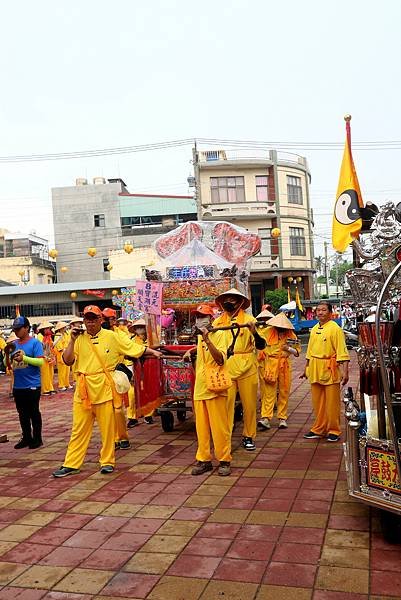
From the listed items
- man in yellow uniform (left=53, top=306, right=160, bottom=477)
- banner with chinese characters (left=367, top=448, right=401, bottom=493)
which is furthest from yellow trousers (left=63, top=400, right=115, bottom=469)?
banner with chinese characters (left=367, top=448, right=401, bottom=493)

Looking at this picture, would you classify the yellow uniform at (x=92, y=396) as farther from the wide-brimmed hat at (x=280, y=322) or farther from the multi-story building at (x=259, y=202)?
the multi-story building at (x=259, y=202)

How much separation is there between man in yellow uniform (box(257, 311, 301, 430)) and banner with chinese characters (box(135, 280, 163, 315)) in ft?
5.09

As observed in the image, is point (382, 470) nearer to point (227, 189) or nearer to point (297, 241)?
point (227, 189)

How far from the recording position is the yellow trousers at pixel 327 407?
21.4 ft

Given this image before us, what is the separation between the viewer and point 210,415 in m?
5.54

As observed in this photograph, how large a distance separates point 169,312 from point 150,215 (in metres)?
30.6

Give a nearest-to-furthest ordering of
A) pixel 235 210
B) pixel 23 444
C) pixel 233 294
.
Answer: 1. pixel 233 294
2. pixel 23 444
3. pixel 235 210

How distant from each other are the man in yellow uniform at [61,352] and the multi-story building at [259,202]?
20.0 metres

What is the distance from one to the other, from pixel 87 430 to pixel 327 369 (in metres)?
2.75

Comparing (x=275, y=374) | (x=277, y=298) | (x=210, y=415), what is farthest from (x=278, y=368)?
(x=277, y=298)

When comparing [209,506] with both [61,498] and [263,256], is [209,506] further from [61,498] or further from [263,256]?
[263,256]

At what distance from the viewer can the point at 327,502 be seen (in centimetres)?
453

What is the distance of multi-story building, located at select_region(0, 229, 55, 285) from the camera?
38.3 m

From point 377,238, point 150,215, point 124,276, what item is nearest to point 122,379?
point 377,238
